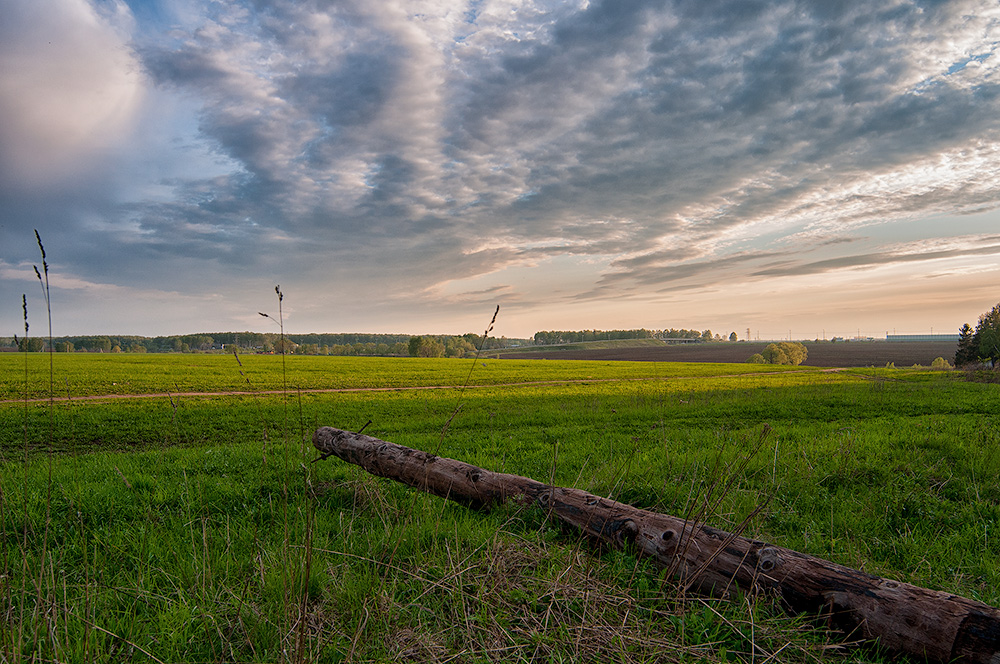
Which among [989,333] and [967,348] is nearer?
[989,333]

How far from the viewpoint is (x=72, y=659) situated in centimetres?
313

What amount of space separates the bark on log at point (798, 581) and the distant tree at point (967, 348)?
81.3 m

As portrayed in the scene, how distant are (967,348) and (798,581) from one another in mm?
88108

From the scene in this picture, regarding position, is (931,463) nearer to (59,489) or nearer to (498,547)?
(498,547)

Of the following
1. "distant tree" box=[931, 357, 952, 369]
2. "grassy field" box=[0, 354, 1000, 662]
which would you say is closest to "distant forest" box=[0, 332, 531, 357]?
"distant tree" box=[931, 357, 952, 369]

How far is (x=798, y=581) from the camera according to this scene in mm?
3654

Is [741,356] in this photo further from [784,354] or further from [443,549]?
[443,549]

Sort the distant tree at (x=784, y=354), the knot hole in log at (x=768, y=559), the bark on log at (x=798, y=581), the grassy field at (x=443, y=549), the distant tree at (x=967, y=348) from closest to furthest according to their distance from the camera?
1. the bark on log at (x=798, y=581)
2. the grassy field at (x=443, y=549)
3. the knot hole in log at (x=768, y=559)
4. the distant tree at (x=967, y=348)
5. the distant tree at (x=784, y=354)

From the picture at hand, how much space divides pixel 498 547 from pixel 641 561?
1.25 m

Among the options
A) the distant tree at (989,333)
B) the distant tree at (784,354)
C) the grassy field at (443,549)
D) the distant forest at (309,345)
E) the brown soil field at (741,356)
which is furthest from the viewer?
the distant forest at (309,345)

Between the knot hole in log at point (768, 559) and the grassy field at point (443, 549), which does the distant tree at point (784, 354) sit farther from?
the knot hole in log at point (768, 559)

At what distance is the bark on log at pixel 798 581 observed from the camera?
3.10 metres

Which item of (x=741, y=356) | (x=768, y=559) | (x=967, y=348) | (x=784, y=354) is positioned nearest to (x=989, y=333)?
(x=967, y=348)

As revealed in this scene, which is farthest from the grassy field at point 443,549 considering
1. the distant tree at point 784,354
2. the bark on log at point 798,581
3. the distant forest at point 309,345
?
the distant forest at point 309,345
